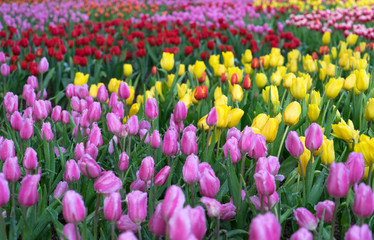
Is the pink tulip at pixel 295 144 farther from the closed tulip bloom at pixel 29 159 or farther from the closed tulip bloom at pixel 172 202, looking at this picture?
the closed tulip bloom at pixel 29 159

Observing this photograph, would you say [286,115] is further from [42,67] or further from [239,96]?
[42,67]

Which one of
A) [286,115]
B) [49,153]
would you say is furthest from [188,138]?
[49,153]

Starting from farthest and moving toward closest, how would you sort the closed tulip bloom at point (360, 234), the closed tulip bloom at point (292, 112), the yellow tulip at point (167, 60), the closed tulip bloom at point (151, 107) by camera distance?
the yellow tulip at point (167, 60)
the closed tulip bloom at point (151, 107)
the closed tulip bloom at point (292, 112)
the closed tulip bloom at point (360, 234)

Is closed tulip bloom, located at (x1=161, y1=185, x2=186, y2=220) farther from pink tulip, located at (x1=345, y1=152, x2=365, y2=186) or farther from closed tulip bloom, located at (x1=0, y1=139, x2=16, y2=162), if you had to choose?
closed tulip bloom, located at (x1=0, y1=139, x2=16, y2=162)

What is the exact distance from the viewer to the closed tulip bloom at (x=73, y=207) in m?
1.10

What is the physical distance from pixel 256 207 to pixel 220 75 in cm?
195

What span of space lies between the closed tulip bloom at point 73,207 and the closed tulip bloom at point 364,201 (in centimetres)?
69

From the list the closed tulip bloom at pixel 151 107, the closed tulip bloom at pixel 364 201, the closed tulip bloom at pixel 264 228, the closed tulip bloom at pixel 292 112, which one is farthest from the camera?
the closed tulip bloom at pixel 151 107

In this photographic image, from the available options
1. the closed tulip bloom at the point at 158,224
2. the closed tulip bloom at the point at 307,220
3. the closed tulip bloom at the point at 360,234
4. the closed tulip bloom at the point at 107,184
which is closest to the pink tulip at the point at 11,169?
the closed tulip bloom at the point at 107,184

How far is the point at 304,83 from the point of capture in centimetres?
229

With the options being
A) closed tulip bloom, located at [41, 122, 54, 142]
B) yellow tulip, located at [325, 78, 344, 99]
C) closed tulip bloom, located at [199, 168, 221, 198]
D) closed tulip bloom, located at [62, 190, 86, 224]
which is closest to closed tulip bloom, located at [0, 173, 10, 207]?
closed tulip bloom, located at [62, 190, 86, 224]

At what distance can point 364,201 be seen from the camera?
1076 millimetres

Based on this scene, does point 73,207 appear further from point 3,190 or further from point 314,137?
point 314,137

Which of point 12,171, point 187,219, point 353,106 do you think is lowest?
point 353,106
